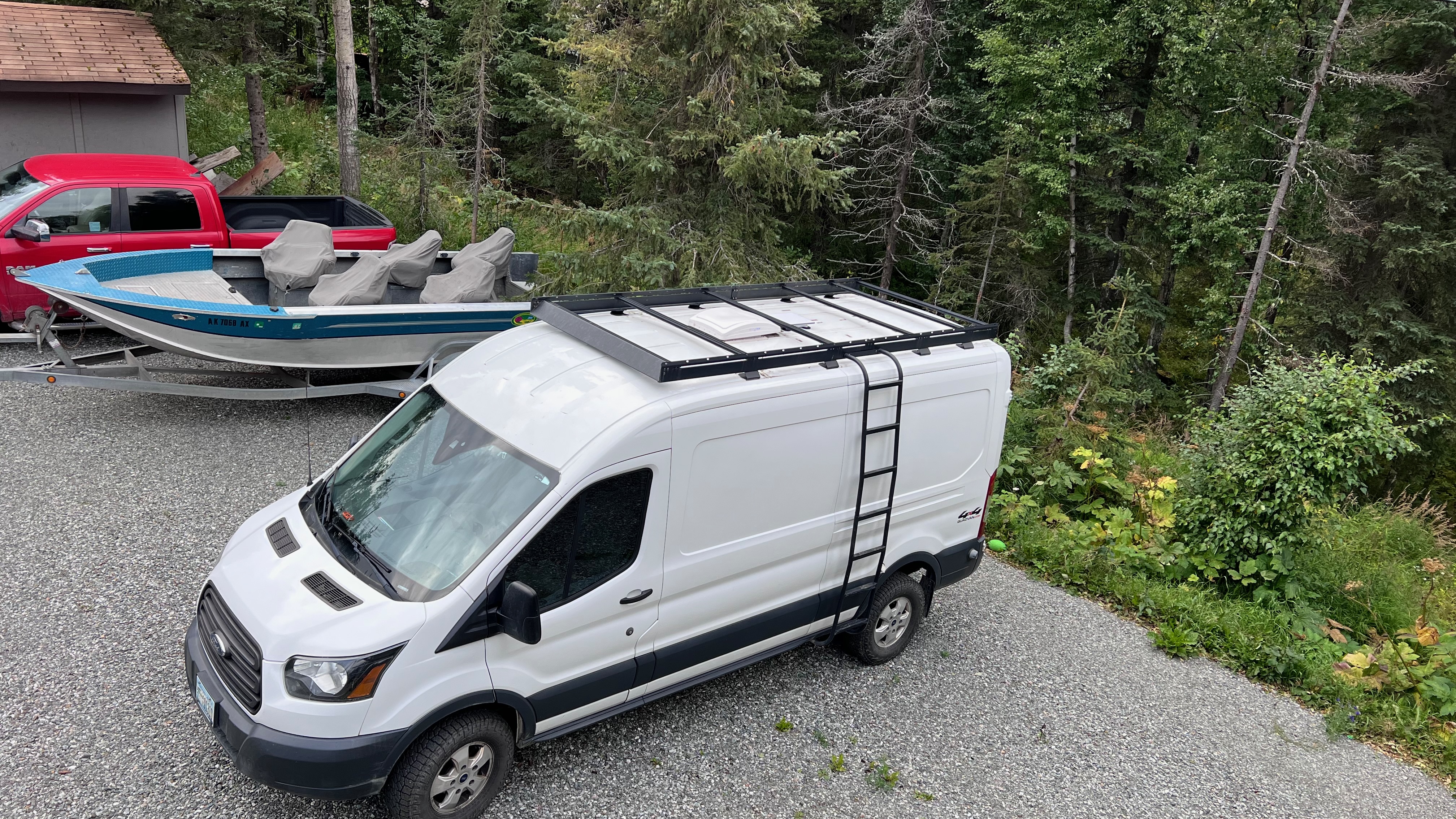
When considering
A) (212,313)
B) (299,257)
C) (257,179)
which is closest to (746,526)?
(212,313)

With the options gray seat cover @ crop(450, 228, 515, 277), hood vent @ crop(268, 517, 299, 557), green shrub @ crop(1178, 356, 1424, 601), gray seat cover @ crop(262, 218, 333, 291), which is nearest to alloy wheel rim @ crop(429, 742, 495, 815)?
hood vent @ crop(268, 517, 299, 557)

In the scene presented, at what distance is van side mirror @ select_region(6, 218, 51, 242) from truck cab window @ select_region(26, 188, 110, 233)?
0.75 feet

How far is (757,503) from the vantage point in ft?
16.2

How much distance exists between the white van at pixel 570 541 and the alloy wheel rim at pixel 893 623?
52mm

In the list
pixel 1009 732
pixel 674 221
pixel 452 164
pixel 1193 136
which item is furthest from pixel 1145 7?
pixel 1009 732

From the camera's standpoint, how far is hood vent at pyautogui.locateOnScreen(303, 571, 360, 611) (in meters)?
4.04

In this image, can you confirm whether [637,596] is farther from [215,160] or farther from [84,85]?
[215,160]

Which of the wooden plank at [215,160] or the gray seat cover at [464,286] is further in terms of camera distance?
the wooden plank at [215,160]

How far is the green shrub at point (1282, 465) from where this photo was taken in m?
7.34

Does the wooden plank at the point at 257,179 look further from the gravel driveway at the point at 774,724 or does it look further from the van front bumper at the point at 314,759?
the van front bumper at the point at 314,759

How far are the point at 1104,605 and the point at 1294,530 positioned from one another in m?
1.78

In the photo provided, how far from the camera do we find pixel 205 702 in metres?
4.21

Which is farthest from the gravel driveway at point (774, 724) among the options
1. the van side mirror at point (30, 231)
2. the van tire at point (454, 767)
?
the van side mirror at point (30, 231)

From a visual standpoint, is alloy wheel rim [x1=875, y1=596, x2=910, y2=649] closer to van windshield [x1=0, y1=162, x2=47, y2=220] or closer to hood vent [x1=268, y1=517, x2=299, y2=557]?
hood vent [x1=268, y1=517, x2=299, y2=557]
